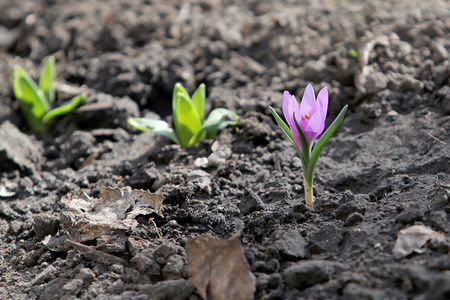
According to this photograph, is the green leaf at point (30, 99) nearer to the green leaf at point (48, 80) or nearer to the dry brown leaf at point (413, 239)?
the green leaf at point (48, 80)

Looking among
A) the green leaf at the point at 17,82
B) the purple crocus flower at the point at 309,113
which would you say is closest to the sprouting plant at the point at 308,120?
the purple crocus flower at the point at 309,113

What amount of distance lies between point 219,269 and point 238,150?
126cm

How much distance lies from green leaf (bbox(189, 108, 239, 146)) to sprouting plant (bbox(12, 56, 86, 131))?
119cm

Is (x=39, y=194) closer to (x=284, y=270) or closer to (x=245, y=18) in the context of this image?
(x=284, y=270)

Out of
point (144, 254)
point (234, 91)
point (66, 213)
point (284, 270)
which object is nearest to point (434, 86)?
point (234, 91)

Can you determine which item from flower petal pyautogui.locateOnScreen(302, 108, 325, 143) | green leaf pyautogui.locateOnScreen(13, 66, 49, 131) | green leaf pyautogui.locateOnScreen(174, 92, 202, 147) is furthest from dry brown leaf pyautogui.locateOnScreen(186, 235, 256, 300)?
green leaf pyautogui.locateOnScreen(13, 66, 49, 131)

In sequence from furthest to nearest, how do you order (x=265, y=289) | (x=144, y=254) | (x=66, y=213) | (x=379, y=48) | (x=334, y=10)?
(x=334, y=10) < (x=379, y=48) < (x=66, y=213) < (x=144, y=254) < (x=265, y=289)

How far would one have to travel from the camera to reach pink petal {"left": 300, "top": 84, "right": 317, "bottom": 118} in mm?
2062

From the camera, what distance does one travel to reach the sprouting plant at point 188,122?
2.91m

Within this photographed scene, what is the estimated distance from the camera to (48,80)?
3.76 meters

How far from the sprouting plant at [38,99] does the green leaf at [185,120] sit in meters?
1.11

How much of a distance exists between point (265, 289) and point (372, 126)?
165 centimetres

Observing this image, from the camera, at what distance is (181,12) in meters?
4.62

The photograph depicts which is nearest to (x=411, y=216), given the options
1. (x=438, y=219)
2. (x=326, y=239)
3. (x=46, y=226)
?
(x=438, y=219)
